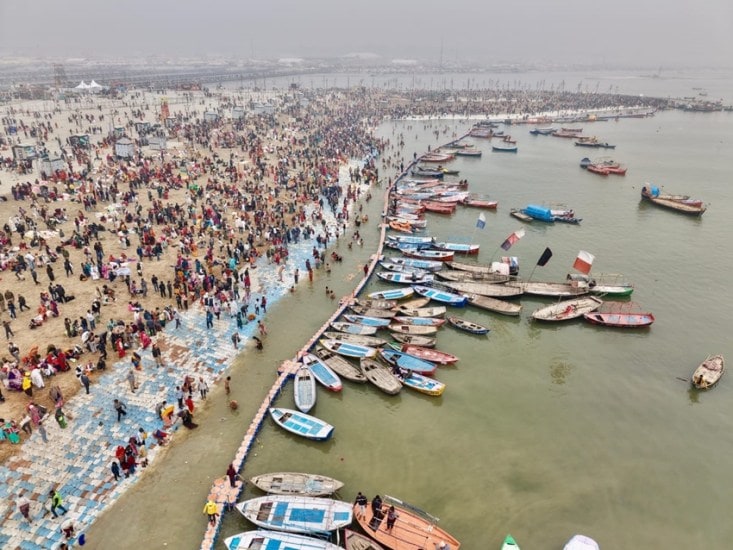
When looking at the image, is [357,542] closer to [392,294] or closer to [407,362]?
[407,362]

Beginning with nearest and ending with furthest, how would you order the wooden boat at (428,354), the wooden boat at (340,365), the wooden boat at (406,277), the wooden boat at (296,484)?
the wooden boat at (296,484) < the wooden boat at (340,365) < the wooden boat at (428,354) < the wooden boat at (406,277)

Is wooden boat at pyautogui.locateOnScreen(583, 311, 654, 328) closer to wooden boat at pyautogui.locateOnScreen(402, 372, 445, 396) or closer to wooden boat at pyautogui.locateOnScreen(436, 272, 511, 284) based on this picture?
wooden boat at pyautogui.locateOnScreen(436, 272, 511, 284)

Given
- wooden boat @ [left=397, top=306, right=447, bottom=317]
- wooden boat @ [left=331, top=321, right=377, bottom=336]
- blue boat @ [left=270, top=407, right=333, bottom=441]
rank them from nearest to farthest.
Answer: blue boat @ [left=270, top=407, right=333, bottom=441] → wooden boat @ [left=331, top=321, right=377, bottom=336] → wooden boat @ [left=397, top=306, right=447, bottom=317]

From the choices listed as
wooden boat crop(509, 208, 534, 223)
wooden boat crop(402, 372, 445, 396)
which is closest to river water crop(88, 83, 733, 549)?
wooden boat crop(402, 372, 445, 396)

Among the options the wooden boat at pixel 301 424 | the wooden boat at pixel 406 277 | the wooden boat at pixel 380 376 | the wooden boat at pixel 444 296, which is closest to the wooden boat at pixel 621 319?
the wooden boat at pixel 444 296

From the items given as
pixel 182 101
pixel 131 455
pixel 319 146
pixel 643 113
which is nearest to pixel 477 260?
pixel 131 455

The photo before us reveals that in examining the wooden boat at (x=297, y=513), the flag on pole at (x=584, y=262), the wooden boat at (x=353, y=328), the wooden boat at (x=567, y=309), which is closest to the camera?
the wooden boat at (x=297, y=513)

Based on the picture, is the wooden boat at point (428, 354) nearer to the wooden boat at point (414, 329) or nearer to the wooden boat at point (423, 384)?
the wooden boat at point (414, 329)
